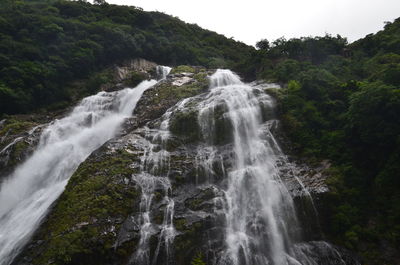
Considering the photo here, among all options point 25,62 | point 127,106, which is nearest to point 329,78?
point 127,106

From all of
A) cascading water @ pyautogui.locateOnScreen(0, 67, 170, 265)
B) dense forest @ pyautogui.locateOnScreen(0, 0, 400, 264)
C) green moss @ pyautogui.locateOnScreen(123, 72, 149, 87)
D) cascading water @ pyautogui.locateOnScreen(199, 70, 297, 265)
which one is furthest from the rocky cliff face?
green moss @ pyautogui.locateOnScreen(123, 72, 149, 87)

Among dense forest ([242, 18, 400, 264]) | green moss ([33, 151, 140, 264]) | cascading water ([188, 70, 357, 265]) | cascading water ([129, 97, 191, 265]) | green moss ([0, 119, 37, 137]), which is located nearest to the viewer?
green moss ([33, 151, 140, 264])

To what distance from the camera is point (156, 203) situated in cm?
1283

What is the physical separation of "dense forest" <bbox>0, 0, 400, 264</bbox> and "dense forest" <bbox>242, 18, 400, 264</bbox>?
43 mm

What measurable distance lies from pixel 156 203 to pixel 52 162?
25.4 ft

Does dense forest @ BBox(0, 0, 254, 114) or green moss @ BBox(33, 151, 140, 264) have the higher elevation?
dense forest @ BBox(0, 0, 254, 114)

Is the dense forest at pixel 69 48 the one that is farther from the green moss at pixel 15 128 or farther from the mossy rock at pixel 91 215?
the mossy rock at pixel 91 215

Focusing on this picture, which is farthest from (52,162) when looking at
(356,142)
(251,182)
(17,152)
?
(356,142)

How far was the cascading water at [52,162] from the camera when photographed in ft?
41.3

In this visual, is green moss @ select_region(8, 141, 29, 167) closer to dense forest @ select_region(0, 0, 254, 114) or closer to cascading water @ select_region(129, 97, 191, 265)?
cascading water @ select_region(129, 97, 191, 265)

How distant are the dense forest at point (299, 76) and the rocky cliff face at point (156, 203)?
1.32 metres

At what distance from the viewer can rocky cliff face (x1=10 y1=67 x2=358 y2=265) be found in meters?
10.9

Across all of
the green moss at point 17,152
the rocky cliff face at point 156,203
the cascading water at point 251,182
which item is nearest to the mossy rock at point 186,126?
the rocky cliff face at point 156,203

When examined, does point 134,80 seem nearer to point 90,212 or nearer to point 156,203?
point 156,203
